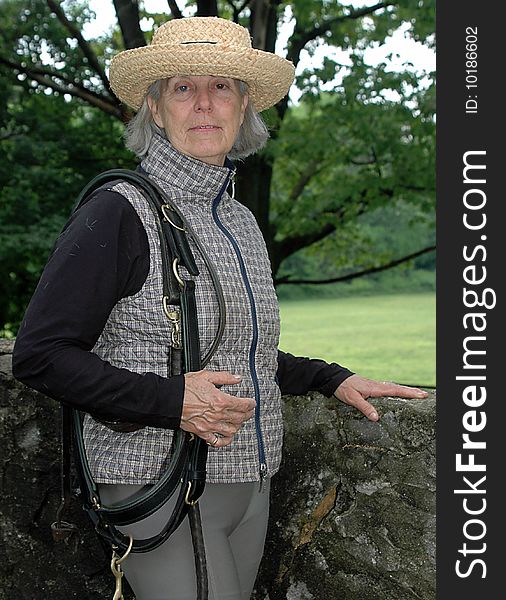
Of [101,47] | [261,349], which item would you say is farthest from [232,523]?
[101,47]

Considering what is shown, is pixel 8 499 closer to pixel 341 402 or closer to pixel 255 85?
pixel 341 402

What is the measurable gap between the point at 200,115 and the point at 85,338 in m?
0.75

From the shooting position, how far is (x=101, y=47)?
12969 millimetres

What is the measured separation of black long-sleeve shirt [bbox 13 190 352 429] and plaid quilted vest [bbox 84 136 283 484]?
93 mm

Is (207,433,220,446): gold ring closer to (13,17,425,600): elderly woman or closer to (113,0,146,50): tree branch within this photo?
(13,17,425,600): elderly woman

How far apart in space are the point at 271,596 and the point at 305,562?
18 centimetres

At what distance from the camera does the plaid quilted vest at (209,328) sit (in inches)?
83.7

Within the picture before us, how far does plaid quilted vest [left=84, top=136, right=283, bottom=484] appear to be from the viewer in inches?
83.7

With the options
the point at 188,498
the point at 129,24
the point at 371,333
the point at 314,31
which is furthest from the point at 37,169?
the point at 371,333

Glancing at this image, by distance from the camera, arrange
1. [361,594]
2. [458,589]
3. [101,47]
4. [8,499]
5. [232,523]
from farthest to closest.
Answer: [101,47] < [8,499] < [361,594] < [458,589] < [232,523]

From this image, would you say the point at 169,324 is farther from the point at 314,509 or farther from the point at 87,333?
the point at 314,509

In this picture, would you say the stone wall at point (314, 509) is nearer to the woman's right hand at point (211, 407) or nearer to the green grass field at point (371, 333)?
the woman's right hand at point (211, 407)

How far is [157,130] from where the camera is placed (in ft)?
8.21

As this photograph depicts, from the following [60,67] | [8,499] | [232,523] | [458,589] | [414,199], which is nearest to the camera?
[232,523]
